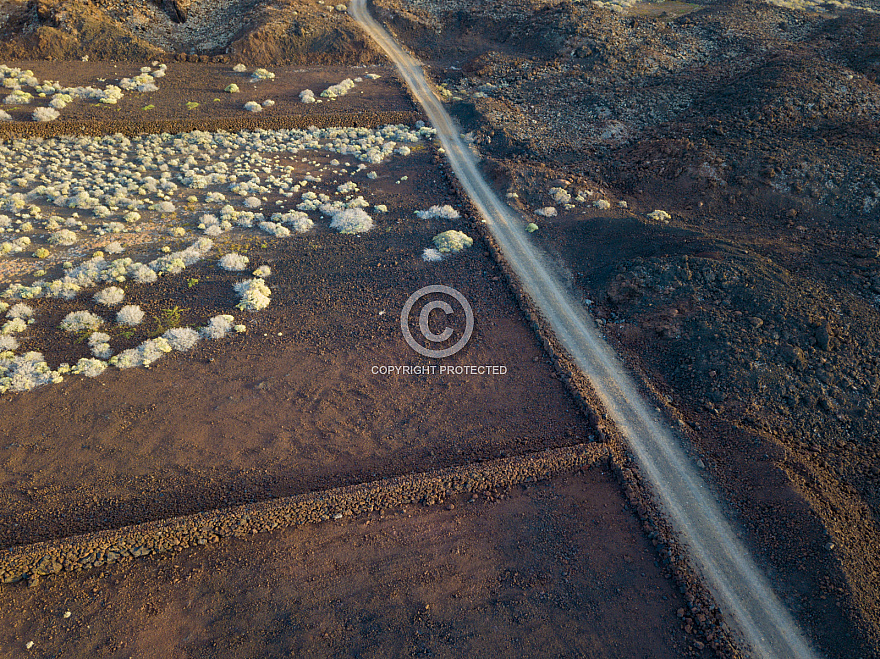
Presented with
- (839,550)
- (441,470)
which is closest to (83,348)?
(441,470)

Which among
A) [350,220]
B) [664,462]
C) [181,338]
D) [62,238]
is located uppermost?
[350,220]

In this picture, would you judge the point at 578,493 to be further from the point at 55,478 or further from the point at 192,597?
the point at 55,478

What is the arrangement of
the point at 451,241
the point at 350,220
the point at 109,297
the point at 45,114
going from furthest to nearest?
the point at 45,114, the point at 350,220, the point at 451,241, the point at 109,297

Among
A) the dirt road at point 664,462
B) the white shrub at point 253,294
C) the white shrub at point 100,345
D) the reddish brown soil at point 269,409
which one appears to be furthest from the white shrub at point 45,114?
the dirt road at point 664,462

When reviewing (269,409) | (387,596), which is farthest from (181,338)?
(387,596)

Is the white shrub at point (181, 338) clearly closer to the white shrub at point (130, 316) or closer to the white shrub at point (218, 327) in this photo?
the white shrub at point (218, 327)

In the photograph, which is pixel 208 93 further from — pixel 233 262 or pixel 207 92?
pixel 233 262

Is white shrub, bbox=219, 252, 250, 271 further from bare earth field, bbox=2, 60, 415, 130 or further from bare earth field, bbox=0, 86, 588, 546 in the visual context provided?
bare earth field, bbox=2, 60, 415, 130
